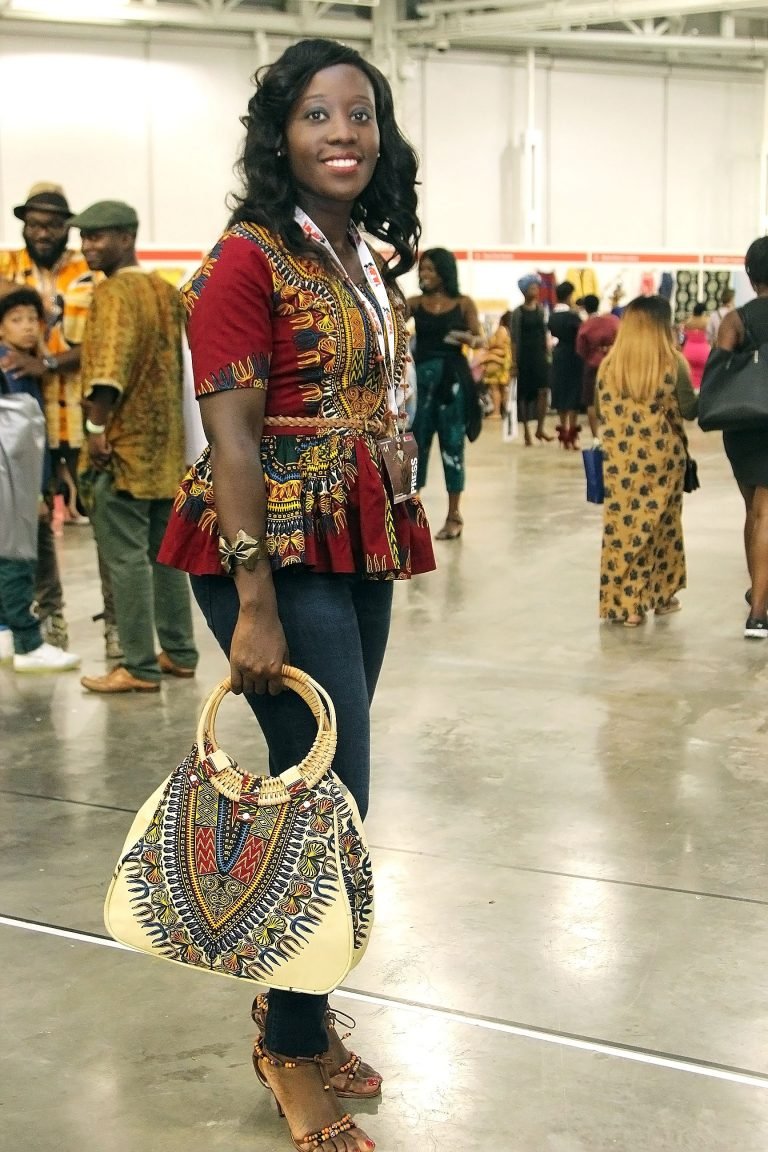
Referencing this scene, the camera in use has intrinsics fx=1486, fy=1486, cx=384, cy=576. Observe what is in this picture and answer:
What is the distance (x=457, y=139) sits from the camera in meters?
21.1

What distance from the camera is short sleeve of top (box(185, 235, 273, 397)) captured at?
6.93 ft

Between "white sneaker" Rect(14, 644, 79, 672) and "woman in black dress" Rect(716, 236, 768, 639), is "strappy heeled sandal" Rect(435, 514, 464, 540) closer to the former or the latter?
"woman in black dress" Rect(716, 236, 768, 639)

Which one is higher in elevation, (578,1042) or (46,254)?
(46,254)

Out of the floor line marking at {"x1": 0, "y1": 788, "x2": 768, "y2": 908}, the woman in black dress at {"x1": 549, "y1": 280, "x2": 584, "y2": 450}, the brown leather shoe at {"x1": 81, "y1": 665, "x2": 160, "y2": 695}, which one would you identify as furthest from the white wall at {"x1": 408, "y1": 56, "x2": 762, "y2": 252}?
the floor line marking at {"x1": 0, "y1": 788, "x2": 768, "y2": 908}

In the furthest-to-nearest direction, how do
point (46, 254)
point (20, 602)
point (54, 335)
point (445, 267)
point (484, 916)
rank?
point (445, 267) < point (54, 335) < point (46, 254) < point (20, 602) < point (484, 916)

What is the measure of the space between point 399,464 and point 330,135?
0.50m

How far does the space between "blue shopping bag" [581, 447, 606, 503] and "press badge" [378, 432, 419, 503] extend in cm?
429

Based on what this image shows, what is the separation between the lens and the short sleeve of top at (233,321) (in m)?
2.11

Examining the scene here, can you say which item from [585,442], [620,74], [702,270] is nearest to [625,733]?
[585,442]

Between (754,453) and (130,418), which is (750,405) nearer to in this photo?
(754,453)

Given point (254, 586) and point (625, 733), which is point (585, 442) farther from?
point (254, 586)

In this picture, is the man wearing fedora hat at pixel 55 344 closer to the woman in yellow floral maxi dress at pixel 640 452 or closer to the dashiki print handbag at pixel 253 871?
the woman in yellow floral maxi dress at pixel 640 452

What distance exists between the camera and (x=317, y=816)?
215cm

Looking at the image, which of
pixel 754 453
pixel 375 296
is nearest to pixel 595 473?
pixel 754 453
